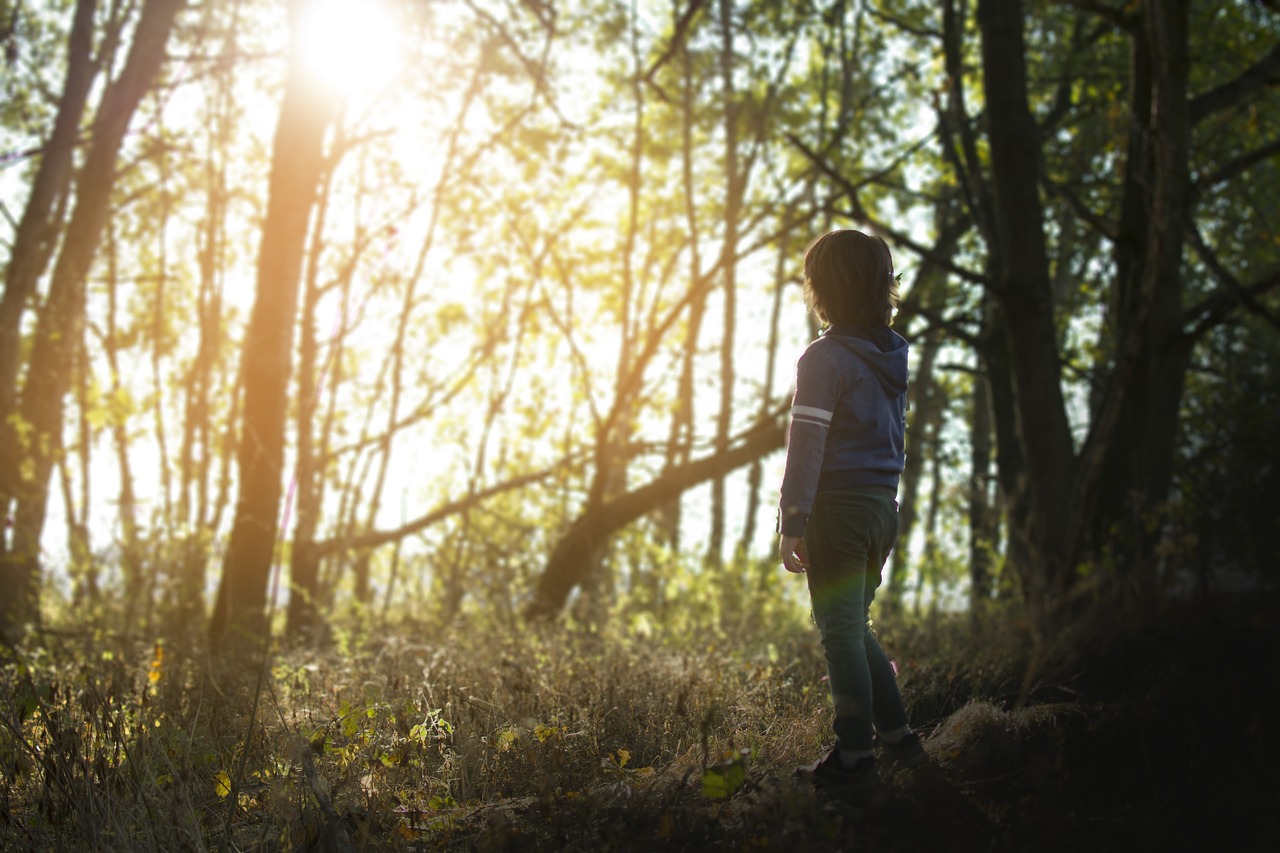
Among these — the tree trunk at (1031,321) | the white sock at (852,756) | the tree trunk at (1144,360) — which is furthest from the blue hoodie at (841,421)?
the tree trunk at (1031,321)

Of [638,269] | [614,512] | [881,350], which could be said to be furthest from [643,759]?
[638,269]

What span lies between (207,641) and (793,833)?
5.95 m

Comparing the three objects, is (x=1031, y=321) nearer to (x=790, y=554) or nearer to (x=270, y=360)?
(x=790, y=554)

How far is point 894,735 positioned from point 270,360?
6.78 meters

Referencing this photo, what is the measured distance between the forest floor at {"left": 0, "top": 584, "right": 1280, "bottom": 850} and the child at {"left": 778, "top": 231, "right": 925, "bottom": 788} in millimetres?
216

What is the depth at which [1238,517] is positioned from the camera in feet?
37.5

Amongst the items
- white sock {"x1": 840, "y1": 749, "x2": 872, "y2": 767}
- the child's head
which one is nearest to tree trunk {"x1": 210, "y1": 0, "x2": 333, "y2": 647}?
the child's head

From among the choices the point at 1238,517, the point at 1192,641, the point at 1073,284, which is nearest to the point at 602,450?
the point at 1192,641

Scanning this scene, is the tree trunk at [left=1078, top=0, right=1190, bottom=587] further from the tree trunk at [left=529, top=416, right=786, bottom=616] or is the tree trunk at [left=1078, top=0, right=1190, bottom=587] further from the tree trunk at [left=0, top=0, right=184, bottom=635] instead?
the tree trunk at [left=0, top=0, right=184, bottom=635]

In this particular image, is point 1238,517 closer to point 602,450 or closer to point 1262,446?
point 1262,446

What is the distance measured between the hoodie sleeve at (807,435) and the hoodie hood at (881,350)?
122mm

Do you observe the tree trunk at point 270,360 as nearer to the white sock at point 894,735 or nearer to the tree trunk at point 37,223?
the tree trunk at point 37,223

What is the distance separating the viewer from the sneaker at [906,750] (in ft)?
11.0

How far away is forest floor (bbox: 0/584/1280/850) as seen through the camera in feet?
9.40
